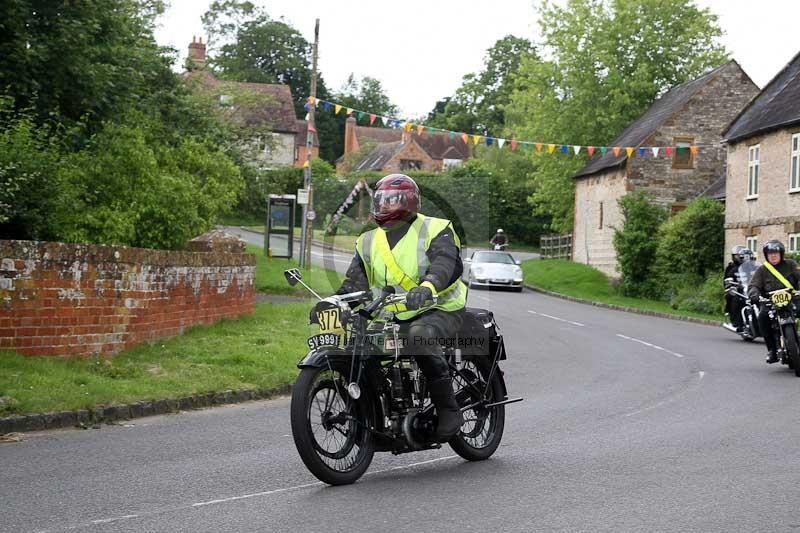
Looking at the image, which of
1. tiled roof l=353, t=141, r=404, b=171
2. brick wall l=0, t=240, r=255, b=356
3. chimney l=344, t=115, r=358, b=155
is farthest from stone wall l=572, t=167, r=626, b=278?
chimney l=344, t=115, r=358, b=155

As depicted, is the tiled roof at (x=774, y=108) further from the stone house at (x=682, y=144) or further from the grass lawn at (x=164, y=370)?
the grass lawn at (x=164, y=370)

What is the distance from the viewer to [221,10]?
293ft

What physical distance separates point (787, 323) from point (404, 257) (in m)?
9.71

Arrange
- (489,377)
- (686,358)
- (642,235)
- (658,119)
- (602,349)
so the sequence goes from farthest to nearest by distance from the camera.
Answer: (658,119) → (642,235) → (602,349) → (686,358) → (489,377)

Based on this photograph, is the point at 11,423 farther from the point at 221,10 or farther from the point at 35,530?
the point at 221,10

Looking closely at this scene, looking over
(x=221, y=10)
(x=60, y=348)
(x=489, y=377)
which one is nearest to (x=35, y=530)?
(x=489, y=377)

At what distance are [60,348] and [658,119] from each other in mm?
38599

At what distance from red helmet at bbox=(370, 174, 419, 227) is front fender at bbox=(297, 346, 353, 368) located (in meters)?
1.02

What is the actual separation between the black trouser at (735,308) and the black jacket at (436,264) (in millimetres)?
16006

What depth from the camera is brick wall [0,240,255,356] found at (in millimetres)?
11516

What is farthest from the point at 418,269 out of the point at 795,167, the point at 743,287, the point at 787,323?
the point at 795,167

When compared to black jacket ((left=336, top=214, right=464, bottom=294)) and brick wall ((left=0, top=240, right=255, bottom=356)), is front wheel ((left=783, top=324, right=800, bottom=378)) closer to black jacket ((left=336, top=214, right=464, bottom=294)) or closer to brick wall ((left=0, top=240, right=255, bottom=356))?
brick wall ((left=0, top=240, right=255, bottom=356))

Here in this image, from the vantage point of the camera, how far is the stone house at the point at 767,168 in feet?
106

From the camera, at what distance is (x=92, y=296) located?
40.8 feet
